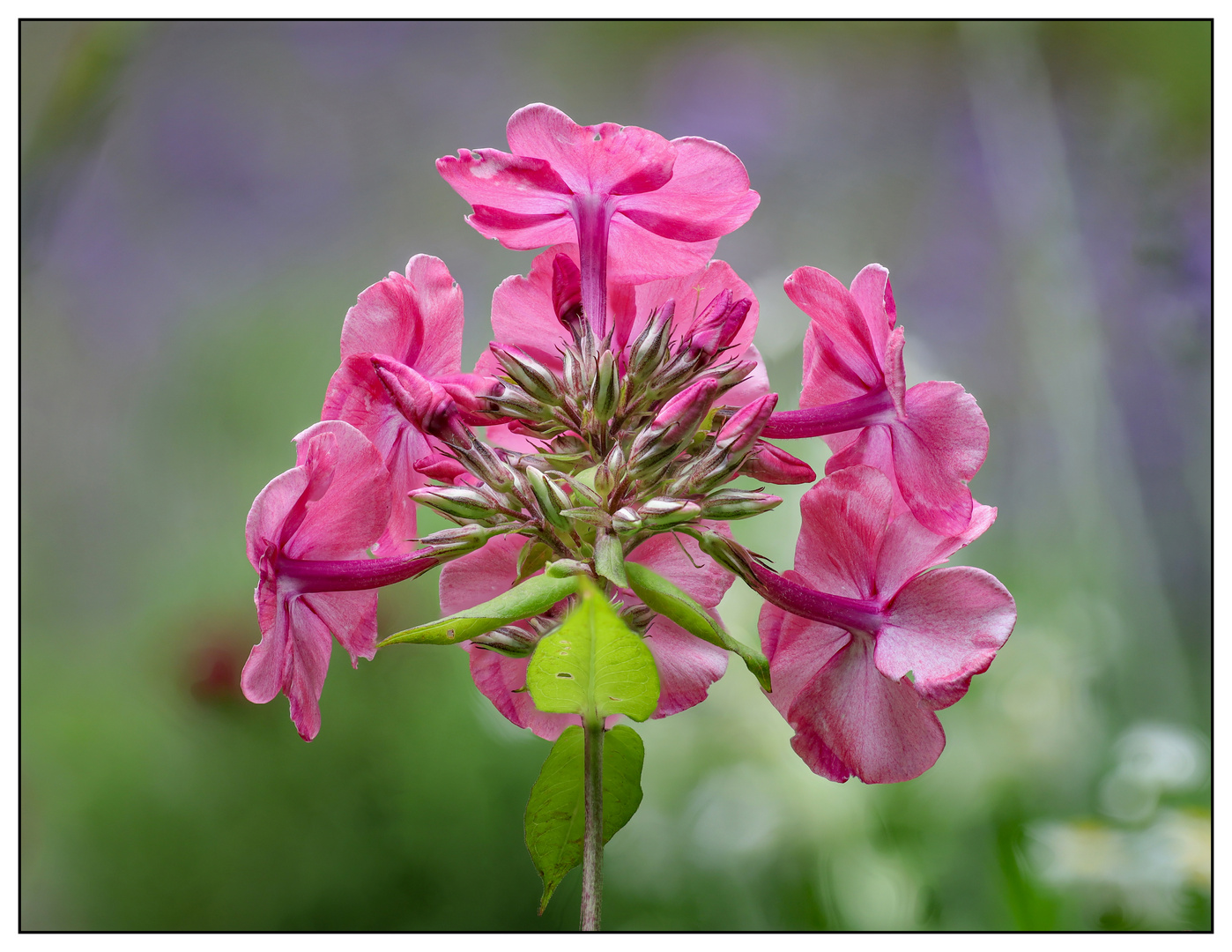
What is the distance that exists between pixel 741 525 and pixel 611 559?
1.06 m

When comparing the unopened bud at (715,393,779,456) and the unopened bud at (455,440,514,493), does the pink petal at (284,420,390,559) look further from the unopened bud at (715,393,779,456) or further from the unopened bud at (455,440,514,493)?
the unopened bud at (715,393,779,456)

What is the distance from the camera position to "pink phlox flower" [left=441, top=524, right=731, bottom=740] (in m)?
0.47

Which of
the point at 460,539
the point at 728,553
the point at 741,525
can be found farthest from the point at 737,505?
the point at 741,525

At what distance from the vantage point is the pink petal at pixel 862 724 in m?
0.41

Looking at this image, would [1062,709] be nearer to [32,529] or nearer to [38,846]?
[38,846]

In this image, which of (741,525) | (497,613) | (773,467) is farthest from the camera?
(741,525)

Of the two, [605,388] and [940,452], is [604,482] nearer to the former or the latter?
[605,388]

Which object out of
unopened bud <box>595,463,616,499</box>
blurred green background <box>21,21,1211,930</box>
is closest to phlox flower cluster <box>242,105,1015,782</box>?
unopened bud <box>595,463,616,499</box>

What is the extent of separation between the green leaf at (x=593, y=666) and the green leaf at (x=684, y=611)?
2cm

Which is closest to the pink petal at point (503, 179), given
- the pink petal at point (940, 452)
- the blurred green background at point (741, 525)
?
the pink petal at point (940, 452)

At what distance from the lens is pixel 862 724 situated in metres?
0.42

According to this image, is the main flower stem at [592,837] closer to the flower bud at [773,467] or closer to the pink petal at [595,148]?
the flower bud at [773,467]

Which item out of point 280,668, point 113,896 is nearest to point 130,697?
point 113,896

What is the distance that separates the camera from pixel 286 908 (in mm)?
1131
